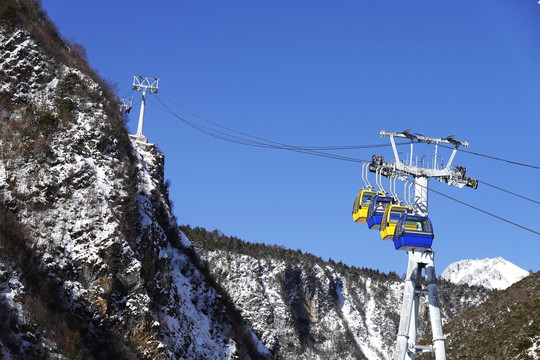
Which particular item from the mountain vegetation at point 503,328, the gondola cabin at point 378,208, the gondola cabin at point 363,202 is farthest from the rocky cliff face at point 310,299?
the gondola cabin at point 378,208

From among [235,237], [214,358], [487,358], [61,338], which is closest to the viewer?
[61,338]

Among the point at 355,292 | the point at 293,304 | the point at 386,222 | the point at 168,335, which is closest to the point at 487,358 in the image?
the point at 386,222

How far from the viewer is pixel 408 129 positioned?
29.5m

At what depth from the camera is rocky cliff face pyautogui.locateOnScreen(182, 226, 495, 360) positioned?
3501 inches

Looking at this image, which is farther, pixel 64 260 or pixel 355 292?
pixel 355 292

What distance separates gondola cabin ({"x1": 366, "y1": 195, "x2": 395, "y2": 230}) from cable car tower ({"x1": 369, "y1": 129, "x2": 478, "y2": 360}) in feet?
5.01

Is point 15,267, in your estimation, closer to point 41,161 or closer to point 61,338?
point 61,338

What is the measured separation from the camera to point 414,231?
27.0 m

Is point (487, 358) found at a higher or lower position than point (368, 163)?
lower

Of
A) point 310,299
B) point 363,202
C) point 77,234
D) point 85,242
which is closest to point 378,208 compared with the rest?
point 363,202

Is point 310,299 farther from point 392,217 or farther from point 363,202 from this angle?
point 392,217

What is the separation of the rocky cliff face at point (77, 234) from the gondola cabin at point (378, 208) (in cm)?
1151

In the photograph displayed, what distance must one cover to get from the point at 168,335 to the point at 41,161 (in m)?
10.6

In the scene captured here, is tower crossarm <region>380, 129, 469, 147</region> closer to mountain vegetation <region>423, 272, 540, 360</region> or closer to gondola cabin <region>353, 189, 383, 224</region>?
gondola cabin <region>353, 189, 383, 224</region>
